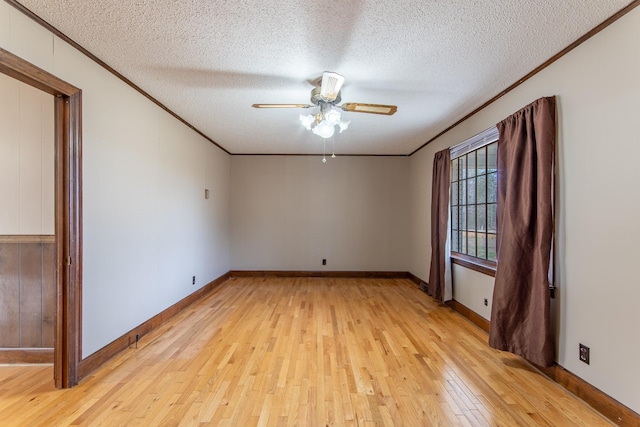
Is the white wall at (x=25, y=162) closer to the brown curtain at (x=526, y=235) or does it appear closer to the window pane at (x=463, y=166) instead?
the brown curtain at (x=526, y=235)

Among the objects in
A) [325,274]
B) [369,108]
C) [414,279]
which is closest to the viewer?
[369,108]

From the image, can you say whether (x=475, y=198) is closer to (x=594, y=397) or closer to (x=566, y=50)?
(x=566, y=50)

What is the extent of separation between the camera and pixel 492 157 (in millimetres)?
Answer: 3328

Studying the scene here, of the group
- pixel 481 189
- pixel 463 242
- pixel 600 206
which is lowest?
pixel 463 242

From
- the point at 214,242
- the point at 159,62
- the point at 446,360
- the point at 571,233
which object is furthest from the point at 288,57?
the point at 214,242

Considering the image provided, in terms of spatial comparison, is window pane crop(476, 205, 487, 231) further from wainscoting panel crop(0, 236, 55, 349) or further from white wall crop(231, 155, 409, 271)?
wainscoting panel crop(0, 236, 55, 349)

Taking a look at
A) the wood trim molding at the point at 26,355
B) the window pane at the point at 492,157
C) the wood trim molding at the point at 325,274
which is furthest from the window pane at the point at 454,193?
the wood trim molding at the point at 26,355

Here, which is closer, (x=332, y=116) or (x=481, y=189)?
(x=332, y=116)

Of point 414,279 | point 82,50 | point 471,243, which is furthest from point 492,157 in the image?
point 82,50

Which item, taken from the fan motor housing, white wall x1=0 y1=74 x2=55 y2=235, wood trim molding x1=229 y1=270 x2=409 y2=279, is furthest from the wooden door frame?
wood trim molding x1=229 y1=270 x2=409 y2=279

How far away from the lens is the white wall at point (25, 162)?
7.93ft

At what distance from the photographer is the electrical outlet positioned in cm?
203

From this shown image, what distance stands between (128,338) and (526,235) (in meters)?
3.70

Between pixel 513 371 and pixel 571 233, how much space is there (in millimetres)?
1204
